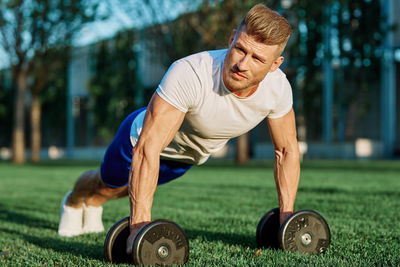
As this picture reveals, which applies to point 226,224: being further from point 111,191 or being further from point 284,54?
point 284,54

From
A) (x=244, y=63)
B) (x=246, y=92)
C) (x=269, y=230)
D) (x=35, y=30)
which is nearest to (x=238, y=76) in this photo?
(x=244, y=63)

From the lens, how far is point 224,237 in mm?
3699

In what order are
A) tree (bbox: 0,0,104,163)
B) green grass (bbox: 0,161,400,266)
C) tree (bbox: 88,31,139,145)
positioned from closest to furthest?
green grass (bbox: 0,161,400,266) → tree (bbox: 0,0,104,163) → tree (bbox: 88,31,139,145)

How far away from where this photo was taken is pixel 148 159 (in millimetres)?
2527

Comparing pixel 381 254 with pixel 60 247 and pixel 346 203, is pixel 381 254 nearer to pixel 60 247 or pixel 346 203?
pixel 60 247

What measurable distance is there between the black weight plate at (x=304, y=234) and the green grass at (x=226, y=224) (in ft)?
0.26

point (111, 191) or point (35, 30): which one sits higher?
point (35, 30)

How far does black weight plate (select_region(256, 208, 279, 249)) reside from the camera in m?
3.10

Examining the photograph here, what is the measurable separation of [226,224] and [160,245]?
6.32 ft

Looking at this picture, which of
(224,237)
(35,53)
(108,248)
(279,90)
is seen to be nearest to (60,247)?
(108,248)

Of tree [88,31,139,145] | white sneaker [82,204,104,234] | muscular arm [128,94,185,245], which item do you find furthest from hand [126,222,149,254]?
tree [88,31,139,145]

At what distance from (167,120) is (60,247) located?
150 cm

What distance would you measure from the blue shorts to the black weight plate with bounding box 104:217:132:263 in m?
0.71

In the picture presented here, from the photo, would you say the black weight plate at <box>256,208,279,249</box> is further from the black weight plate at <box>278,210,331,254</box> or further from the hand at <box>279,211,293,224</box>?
the black weight plate at <box>278,210,331,254</box>
